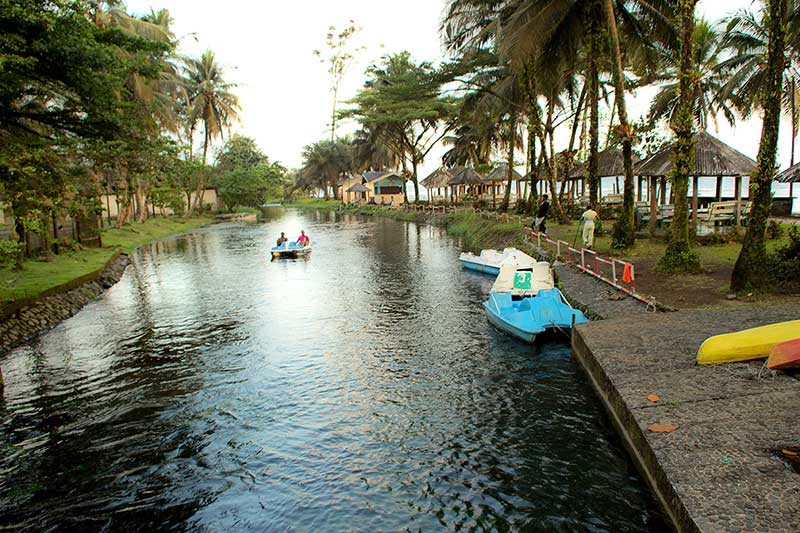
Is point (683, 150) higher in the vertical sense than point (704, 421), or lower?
higher

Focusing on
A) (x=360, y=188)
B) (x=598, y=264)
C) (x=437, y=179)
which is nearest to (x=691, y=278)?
(x=598, y=264)

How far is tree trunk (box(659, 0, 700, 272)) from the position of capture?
12.7 meters

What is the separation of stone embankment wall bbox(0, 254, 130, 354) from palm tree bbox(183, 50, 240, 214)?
32169mm

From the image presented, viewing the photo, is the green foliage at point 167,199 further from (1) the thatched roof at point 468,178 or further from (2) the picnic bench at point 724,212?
(2) the picnic bench at point 724,212

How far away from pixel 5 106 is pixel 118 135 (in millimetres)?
2394

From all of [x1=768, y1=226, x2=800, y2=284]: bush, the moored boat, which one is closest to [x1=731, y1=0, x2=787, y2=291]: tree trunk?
[x1=768, y1=226, x2=800, y2=284]: bush

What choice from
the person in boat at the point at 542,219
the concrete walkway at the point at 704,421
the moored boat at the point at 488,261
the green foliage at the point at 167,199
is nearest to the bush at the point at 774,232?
the moored boat at the point at 488,261

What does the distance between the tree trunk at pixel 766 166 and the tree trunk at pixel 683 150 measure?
198 centimetres

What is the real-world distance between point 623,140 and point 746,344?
410 inches

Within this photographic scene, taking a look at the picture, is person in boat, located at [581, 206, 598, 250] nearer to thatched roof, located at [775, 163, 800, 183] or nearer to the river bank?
thatched roof, located at [775, 163, 800, 183]

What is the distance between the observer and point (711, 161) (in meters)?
19.7

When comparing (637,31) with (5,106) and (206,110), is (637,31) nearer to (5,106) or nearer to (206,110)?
(5,106)

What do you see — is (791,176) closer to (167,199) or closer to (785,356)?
(785,356)

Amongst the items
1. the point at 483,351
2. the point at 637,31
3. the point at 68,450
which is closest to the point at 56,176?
the point at 68,450
